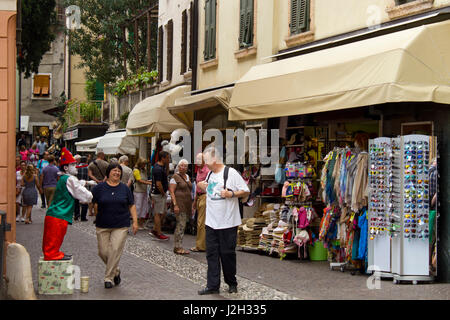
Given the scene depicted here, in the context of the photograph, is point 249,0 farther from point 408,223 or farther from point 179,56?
point 408,223

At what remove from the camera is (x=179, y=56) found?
27266mm

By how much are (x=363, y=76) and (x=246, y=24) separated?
8155 mm

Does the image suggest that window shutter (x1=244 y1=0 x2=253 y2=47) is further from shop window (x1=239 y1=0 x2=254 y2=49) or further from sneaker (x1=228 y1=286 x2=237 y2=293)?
sneaker (x1=228 y1=286 x2=237 y2=293)

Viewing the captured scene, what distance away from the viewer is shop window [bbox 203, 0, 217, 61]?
74.3 ft

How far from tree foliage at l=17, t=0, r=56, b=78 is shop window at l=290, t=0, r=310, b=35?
11217 mm

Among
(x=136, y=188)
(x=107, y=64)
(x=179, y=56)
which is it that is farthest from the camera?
(x=107, y=64)

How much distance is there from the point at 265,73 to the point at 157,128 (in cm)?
716

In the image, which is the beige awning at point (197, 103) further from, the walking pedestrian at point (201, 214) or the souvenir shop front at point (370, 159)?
the walking pedestrian at point (201, 214)

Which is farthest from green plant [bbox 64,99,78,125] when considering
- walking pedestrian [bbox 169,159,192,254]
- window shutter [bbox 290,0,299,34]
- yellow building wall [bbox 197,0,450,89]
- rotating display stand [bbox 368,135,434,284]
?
rotating display stand [bbox 368,135,434,284]

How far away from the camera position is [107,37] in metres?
39.6

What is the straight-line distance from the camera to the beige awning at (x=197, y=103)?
691 inches

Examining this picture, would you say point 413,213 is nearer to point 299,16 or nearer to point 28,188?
point 299,16
